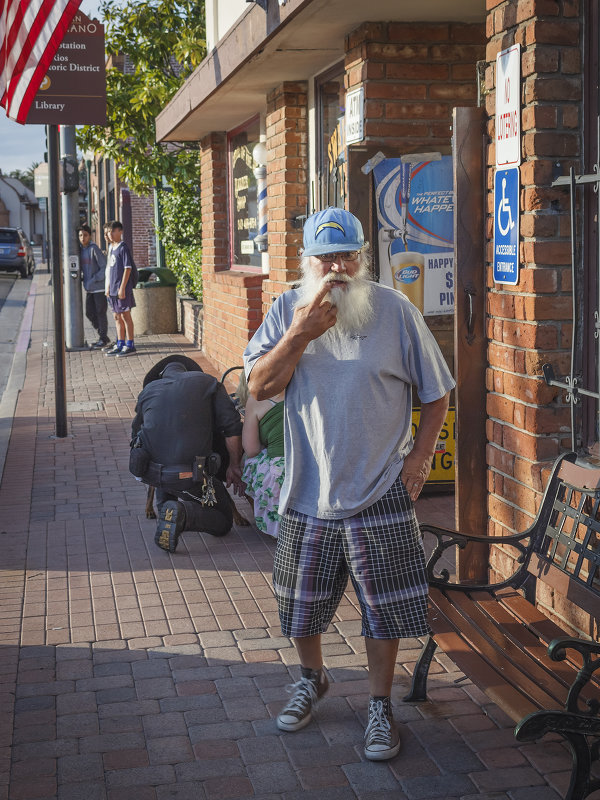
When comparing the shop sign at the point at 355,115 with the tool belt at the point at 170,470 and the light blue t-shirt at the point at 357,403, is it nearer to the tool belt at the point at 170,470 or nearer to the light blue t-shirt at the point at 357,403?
the tool belt at the point at 170,470

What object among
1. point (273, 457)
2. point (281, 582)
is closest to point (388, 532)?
point (281, 582)

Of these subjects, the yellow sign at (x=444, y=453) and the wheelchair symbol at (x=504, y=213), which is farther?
the yellow sign at (x=444, y=453)

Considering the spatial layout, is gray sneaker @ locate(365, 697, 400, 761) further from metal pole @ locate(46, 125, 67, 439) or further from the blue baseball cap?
metal pole @ locate(46, 125, 67, 439)

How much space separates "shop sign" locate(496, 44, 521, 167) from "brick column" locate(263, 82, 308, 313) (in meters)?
4.50

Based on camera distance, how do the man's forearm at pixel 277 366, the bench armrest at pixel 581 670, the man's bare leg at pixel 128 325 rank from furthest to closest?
the man's bare leg at pixel 128 325 < the man's forearm at pixel 277 366 < the bench armrest at pixel 581 670

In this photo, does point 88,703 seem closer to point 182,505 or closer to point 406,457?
point 406,457

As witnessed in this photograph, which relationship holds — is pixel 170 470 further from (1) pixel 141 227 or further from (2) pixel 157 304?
(1) pixel 141 227

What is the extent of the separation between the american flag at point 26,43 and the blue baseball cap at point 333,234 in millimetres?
4427

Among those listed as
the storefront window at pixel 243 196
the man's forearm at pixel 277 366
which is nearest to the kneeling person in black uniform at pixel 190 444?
the man's forearm at pixel 277 366

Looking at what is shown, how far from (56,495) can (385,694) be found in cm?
434

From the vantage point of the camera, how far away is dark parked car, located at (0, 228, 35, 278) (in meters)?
39.8

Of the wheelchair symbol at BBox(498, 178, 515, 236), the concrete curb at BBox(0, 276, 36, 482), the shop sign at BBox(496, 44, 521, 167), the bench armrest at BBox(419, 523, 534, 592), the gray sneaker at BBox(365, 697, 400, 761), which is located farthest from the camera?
the concrete curb at BBox(0, 276, 36, 482)

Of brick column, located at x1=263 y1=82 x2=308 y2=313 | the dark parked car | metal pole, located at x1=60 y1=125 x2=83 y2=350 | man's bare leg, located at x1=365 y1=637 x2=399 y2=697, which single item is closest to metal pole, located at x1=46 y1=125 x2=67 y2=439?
brick column, located at x1=263 y1=82 x2=308 y2=313

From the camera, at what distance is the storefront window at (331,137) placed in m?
7.56
